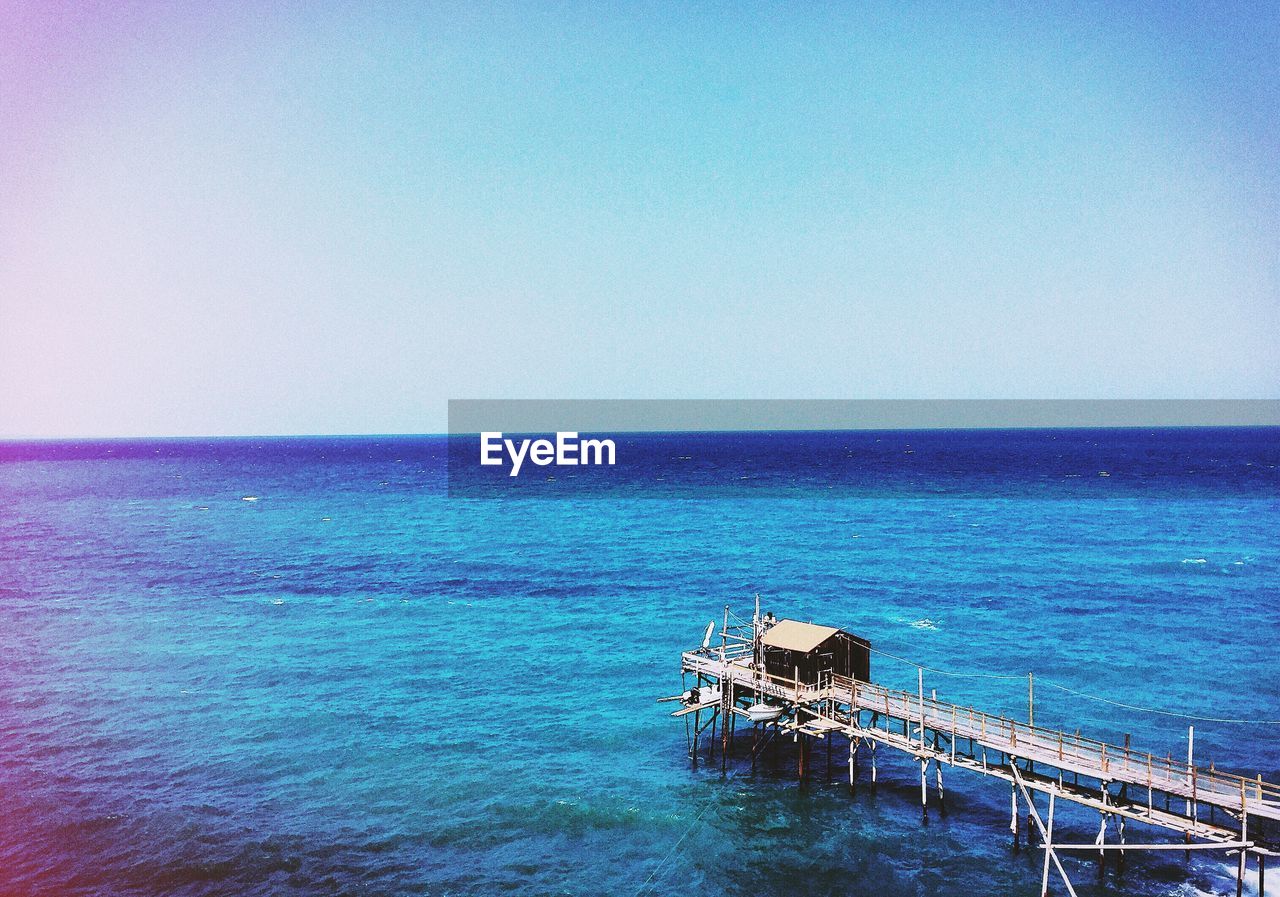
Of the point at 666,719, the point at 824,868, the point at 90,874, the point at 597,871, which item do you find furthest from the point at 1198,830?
the point at 90,874

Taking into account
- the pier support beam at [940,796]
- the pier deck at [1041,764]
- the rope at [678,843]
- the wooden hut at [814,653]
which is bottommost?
the rope at [678,843]

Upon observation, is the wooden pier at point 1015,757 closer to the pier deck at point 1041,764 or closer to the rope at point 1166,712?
the pier deck at point 1041,764

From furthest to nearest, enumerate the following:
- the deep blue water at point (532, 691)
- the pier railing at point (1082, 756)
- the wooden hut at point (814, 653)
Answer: the wooden hut at point (814, 653) < the deep blue water at point (532, 691) < the pier railing at point (1082, 756)

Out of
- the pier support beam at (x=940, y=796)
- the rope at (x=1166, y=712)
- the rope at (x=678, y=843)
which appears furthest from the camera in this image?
the rope at (x=1166, y=712)

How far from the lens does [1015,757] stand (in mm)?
32094

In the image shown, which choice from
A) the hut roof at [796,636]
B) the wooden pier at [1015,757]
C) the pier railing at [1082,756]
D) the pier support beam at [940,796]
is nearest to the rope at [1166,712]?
the wooden pier at [1015,757]

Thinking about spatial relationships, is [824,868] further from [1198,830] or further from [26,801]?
→ [26,801]

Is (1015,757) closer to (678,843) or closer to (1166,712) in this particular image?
(678,843)

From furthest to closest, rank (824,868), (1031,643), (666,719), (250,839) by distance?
(1031,643)
(666,719)
(250,839)
(824,868)

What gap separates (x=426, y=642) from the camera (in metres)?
61.9

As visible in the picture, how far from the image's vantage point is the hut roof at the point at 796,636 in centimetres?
3969

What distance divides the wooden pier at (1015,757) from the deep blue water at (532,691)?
1529 mm

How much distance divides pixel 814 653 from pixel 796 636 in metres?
1.63

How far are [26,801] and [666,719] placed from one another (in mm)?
30875
